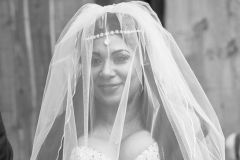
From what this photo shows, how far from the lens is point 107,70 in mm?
2527

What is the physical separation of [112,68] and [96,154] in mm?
467

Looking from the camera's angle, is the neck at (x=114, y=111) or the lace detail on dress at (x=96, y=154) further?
the neck at (x=114, y=111)

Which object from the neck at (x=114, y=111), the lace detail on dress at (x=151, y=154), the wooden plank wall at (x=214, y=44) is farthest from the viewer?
the wooden plank wall at (x=214, y=44)

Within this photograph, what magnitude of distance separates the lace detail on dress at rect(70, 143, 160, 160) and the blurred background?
162cm

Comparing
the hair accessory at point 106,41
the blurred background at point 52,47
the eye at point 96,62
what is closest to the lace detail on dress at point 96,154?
the eye at point 96,62

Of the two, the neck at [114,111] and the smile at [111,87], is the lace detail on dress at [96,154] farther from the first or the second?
the smile at [111,87]

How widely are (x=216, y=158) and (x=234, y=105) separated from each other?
1429 millimetres

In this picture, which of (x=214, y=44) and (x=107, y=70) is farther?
(x=214, y=44)

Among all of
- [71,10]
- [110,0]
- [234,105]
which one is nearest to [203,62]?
[234,105]

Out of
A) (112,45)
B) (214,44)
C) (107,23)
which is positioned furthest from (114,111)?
(214,44)

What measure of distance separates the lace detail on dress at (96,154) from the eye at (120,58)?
48 cm

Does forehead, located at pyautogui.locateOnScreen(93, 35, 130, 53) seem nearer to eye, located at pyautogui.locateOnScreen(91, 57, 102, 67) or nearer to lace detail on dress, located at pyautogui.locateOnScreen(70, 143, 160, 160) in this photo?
eye, located at pyautogui.locateOnScreen(91, 57, 102, 67)

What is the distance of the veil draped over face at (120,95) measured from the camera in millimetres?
2533

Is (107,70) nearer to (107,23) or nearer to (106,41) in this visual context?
(106,41)
